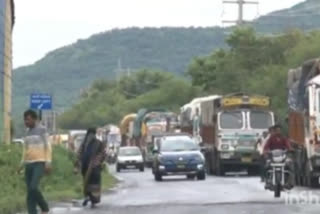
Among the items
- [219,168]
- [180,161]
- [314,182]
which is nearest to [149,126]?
[219,168]

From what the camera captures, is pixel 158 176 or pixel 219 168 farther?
pixel 219 168

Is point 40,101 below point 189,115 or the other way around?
the other way around

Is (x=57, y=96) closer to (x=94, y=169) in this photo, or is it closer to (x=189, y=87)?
(x=189, y=87)

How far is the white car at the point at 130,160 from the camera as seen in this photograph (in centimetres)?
7256

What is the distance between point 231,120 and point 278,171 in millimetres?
22460

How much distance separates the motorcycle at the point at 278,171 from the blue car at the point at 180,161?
16.1 metres

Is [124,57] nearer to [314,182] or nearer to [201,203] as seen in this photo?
[314,182]

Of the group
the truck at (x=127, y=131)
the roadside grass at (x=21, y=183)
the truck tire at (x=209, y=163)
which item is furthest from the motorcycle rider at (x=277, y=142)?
the truck at (x=127, y=131)

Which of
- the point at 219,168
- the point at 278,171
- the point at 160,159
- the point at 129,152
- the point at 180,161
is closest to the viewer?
the point at 278,171

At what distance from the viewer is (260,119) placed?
5153 centimetres

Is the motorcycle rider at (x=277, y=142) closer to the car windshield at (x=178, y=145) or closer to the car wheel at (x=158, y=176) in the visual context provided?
the car windshield at (x=178, y=145)

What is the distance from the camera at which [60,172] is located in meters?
37.7

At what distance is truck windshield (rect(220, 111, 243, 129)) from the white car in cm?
2145

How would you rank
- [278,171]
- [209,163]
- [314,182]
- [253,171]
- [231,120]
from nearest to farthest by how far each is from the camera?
[278,171] < [314,182] < [231,120] < [253,171] < [209,163]
